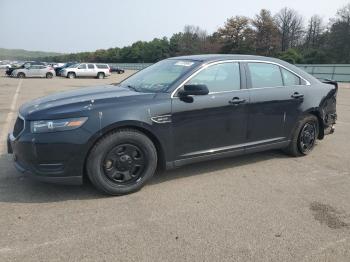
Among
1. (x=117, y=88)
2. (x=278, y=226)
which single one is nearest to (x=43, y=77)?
(x=117, y=88)

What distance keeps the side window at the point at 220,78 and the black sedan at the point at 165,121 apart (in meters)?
0.01

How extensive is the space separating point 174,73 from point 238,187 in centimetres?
166

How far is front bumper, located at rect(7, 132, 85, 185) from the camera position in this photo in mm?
3840

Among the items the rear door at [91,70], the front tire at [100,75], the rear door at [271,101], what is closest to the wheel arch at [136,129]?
the rear door at [271,101]

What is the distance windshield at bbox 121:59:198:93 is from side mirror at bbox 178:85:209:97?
223mm

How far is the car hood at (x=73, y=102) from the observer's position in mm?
3967

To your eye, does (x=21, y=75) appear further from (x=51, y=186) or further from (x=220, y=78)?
(x=220, y=78)

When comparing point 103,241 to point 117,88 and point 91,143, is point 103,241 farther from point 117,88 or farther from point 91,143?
point 117,88

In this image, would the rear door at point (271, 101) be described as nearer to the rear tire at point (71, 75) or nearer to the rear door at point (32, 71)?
the rear tire at point (71, 75)

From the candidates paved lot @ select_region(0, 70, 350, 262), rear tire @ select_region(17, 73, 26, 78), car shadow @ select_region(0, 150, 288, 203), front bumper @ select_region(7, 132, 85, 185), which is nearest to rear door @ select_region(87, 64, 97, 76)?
rear tire @ select_region(17, 73, 26, 78)

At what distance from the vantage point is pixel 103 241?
318 cm

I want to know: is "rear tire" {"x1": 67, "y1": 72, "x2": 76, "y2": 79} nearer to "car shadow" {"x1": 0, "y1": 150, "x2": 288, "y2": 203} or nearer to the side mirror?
"car shadow" {"x1": 0, "y1": 150, "x2": 288, "y2": 203}

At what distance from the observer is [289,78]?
18.4ft

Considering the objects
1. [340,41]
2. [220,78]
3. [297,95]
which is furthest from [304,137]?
[340,41]
